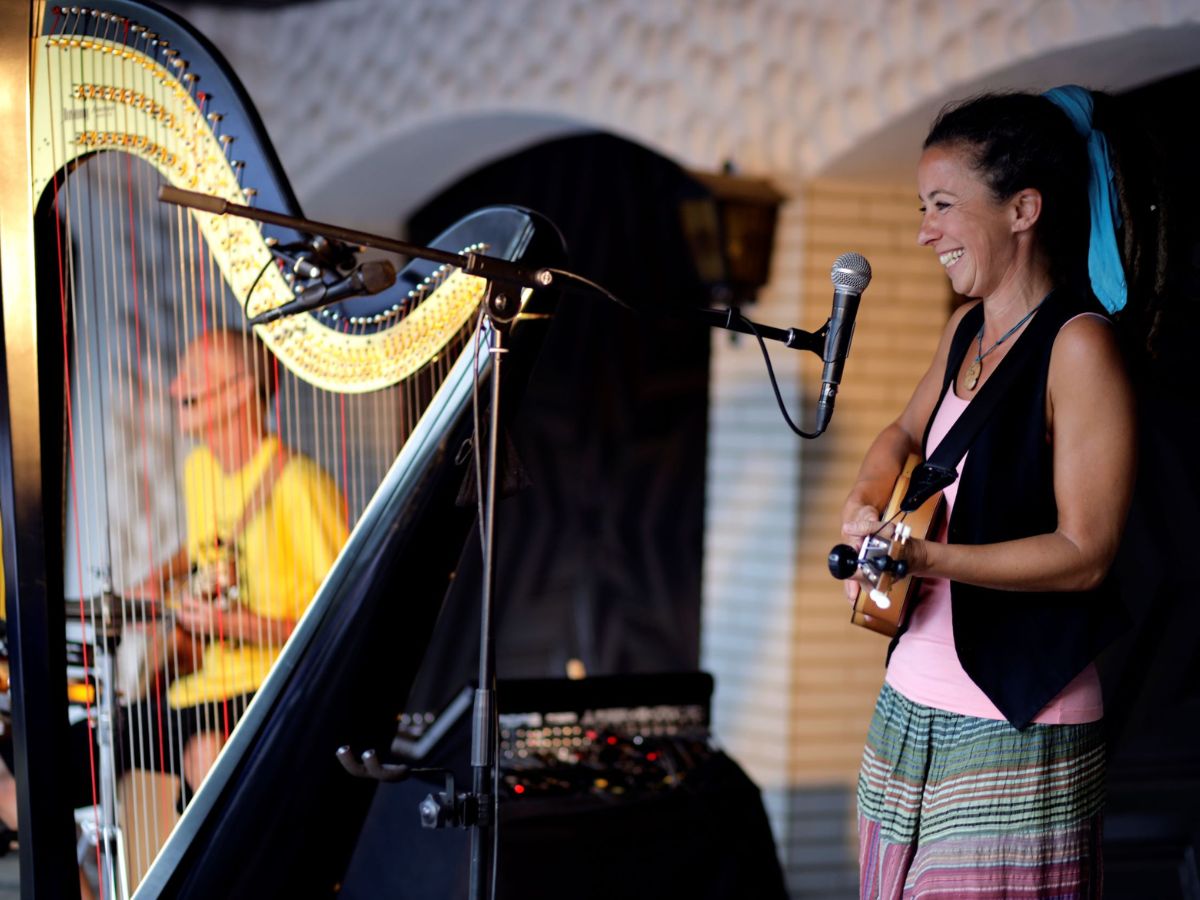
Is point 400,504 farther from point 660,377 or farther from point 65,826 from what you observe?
point 660,377

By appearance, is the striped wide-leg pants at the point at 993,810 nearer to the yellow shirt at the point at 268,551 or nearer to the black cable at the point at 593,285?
the black cable at the point at 593,285

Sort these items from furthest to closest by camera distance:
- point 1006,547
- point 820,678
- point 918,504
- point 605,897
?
point 820,678, point 605,897, point 918,504, point 1006,547

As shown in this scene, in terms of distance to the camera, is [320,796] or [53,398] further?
[320,796]

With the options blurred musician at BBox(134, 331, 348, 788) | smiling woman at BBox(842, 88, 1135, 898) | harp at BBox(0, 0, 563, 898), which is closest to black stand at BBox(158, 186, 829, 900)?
harp at BBox(0, 0, 563, 898)

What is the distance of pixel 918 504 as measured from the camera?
1440 millimetres

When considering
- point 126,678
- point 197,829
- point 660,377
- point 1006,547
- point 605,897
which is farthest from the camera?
point 660,377

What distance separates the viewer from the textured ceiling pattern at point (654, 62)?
2885 millimetres

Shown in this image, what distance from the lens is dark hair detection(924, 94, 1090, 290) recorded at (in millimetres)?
1438

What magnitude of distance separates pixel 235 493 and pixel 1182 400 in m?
1.95

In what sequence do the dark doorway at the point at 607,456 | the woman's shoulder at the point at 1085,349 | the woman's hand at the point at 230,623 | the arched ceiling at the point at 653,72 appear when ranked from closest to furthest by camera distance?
the woman's shoulder at the point at 1085,349 < the woman's hand at the point at 230,623 < the arched ceiling at the point at 653,72 < the dark doorway at the point at 607,456

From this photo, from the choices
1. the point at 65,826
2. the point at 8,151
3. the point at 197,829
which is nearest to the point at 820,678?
the point at 197,829

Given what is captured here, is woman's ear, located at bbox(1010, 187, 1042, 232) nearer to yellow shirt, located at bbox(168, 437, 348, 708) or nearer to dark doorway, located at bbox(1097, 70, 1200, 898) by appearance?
dark doorway, located at bbox(1097, 70, 1200, 898)

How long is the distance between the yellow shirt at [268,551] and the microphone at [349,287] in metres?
0.83

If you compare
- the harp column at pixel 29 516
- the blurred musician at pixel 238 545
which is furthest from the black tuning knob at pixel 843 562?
the blurred musician at pixel 238 545
